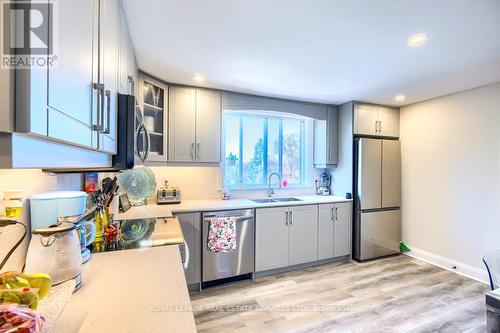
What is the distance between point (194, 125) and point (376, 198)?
109 inches

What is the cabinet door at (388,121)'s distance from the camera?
11.8 feet

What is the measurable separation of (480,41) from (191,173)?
307 cm

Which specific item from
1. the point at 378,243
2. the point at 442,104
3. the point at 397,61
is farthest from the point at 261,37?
the point at 378,243

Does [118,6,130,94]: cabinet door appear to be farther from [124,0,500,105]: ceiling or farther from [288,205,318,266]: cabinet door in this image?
[288,205,318,266]: cabinet door

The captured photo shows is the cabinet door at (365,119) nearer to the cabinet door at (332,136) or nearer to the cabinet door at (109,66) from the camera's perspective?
the cabinet door at (332,136)

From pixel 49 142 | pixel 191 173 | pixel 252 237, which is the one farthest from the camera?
pixel 191 173

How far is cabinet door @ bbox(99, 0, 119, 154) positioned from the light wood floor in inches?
70.1

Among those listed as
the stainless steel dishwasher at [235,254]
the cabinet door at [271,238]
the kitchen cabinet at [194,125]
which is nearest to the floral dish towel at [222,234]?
the stainless steel dishwasher at [235,254]

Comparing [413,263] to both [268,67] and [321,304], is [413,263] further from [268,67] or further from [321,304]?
[268,67]

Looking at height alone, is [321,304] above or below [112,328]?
below

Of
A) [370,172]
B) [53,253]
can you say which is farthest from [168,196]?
[370,172]

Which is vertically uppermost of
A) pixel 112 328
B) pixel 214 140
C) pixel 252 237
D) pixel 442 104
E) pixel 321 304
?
pixel 442 104

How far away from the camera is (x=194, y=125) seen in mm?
2822

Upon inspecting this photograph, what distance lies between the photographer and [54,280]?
0.87m
